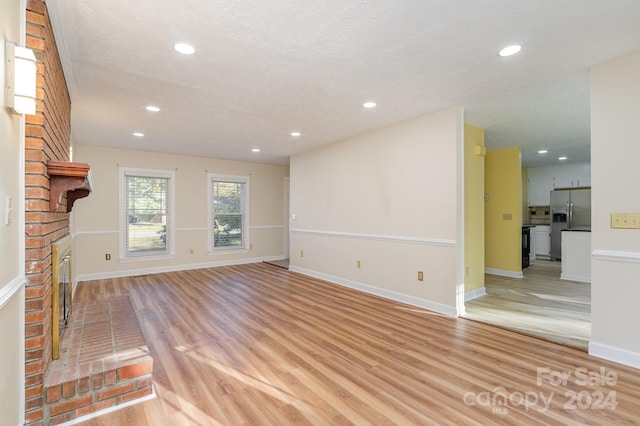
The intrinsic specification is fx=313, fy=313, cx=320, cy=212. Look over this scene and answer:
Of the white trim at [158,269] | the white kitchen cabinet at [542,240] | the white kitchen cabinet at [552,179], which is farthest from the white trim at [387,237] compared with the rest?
the white kitchen cabinet at [552,179]

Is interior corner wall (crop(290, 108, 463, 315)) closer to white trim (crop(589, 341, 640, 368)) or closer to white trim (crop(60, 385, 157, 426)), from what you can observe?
white trim (crop(589, 341, 640, 368))

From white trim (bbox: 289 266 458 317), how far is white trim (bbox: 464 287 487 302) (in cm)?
74

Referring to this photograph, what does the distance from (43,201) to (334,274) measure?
447cm

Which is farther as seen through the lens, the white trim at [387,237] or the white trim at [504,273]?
the white trim at [504,273]

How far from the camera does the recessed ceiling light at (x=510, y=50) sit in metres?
2.42

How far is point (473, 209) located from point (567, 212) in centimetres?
496

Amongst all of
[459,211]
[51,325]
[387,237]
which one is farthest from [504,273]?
[51,325]

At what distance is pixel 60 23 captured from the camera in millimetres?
2141

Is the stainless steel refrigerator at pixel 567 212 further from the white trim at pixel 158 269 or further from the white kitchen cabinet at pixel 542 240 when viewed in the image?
the white trim at pixel 158 269

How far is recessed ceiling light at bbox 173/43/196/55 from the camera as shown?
2410 mm

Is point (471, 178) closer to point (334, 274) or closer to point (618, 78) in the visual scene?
point (618, 78)

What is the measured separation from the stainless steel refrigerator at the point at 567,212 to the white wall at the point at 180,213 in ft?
23.1

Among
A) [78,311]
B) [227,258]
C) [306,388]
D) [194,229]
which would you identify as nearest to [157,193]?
[194,229]

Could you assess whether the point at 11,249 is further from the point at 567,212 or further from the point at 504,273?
the point at 567,212
